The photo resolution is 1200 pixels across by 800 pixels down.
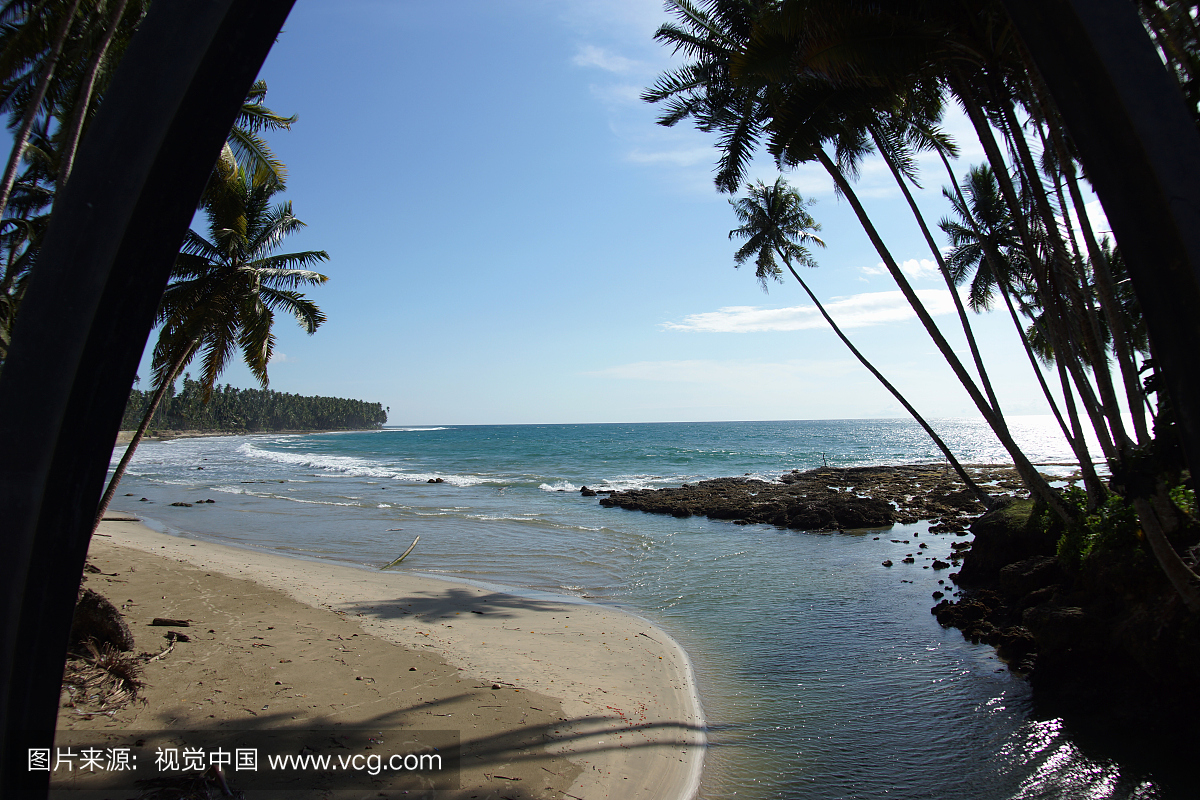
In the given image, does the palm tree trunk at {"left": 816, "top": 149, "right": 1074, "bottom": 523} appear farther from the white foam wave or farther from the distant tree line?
the distant tree line

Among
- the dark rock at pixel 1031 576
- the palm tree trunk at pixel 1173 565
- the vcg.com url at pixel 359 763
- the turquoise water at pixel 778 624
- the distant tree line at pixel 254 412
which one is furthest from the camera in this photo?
the distant tree line at pixel 254 412

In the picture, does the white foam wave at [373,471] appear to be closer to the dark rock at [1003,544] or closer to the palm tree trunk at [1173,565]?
the dark rock at [1003,544]

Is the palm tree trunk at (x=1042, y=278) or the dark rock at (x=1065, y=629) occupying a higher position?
the palm tree trunk at (x=1042, y=278)

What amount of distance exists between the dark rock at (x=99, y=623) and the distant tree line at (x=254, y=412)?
99.6m

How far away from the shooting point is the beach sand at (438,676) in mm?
5023

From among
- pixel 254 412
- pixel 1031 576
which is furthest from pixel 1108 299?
pixel 254 412

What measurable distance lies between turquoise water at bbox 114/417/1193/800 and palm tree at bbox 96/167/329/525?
620cm

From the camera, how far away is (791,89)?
870cm

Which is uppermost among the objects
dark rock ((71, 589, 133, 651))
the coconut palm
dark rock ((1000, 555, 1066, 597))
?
the coconut palm

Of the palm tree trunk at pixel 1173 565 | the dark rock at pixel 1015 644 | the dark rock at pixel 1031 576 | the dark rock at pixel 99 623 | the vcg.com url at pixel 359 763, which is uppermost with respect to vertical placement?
the palm tree trunk at pixel 1173 565

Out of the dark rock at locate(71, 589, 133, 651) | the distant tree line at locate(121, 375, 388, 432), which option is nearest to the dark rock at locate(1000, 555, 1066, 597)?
the dark rock at locate(71, 589, 133, 651)

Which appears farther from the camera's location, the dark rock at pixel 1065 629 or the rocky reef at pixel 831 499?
the rocky reef at pixel 831 499

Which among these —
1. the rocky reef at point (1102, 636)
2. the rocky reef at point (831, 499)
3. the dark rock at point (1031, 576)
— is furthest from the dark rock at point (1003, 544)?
the rocky reef at point (831, 499)

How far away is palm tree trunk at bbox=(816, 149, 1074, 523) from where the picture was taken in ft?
30.4
